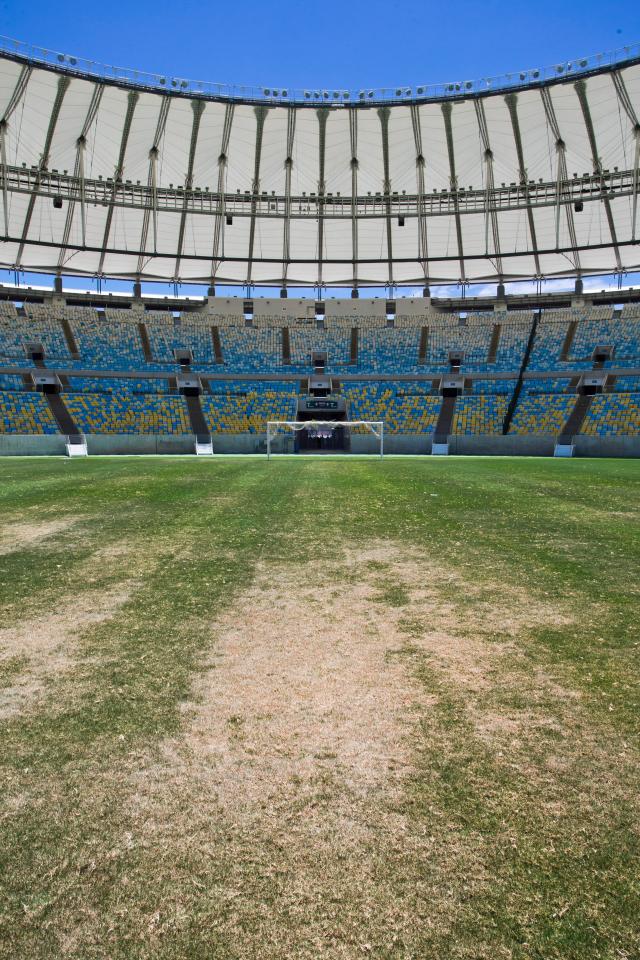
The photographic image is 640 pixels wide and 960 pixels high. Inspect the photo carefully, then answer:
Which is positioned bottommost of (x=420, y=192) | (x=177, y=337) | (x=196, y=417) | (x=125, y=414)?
(x=196, y=417)

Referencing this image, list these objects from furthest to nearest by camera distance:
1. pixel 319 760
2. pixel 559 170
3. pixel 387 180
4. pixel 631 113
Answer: pixel 387 180 → pixel 559 170 → pixel 631 113 → pixel 319 760

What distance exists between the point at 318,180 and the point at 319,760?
48484 millimetres

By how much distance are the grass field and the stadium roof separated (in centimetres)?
4189

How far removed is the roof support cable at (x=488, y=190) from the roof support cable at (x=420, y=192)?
14.4ft

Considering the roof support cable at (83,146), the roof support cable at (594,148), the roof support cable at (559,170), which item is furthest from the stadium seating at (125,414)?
the roof support cable at (594,148)

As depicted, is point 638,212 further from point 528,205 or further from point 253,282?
point 253,282

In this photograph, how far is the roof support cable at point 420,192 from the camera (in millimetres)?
39928

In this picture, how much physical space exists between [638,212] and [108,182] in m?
41.0

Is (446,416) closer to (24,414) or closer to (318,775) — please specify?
(24,414)

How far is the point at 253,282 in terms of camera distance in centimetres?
4909

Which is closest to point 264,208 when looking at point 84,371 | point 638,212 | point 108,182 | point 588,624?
point 108,182

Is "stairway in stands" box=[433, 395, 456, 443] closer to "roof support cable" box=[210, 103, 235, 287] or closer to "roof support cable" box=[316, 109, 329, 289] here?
"roof support cable" box=[316, 109, 329, 289]

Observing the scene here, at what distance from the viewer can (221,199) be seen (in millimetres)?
42688

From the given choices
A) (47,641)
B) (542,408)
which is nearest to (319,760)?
(47,641)
